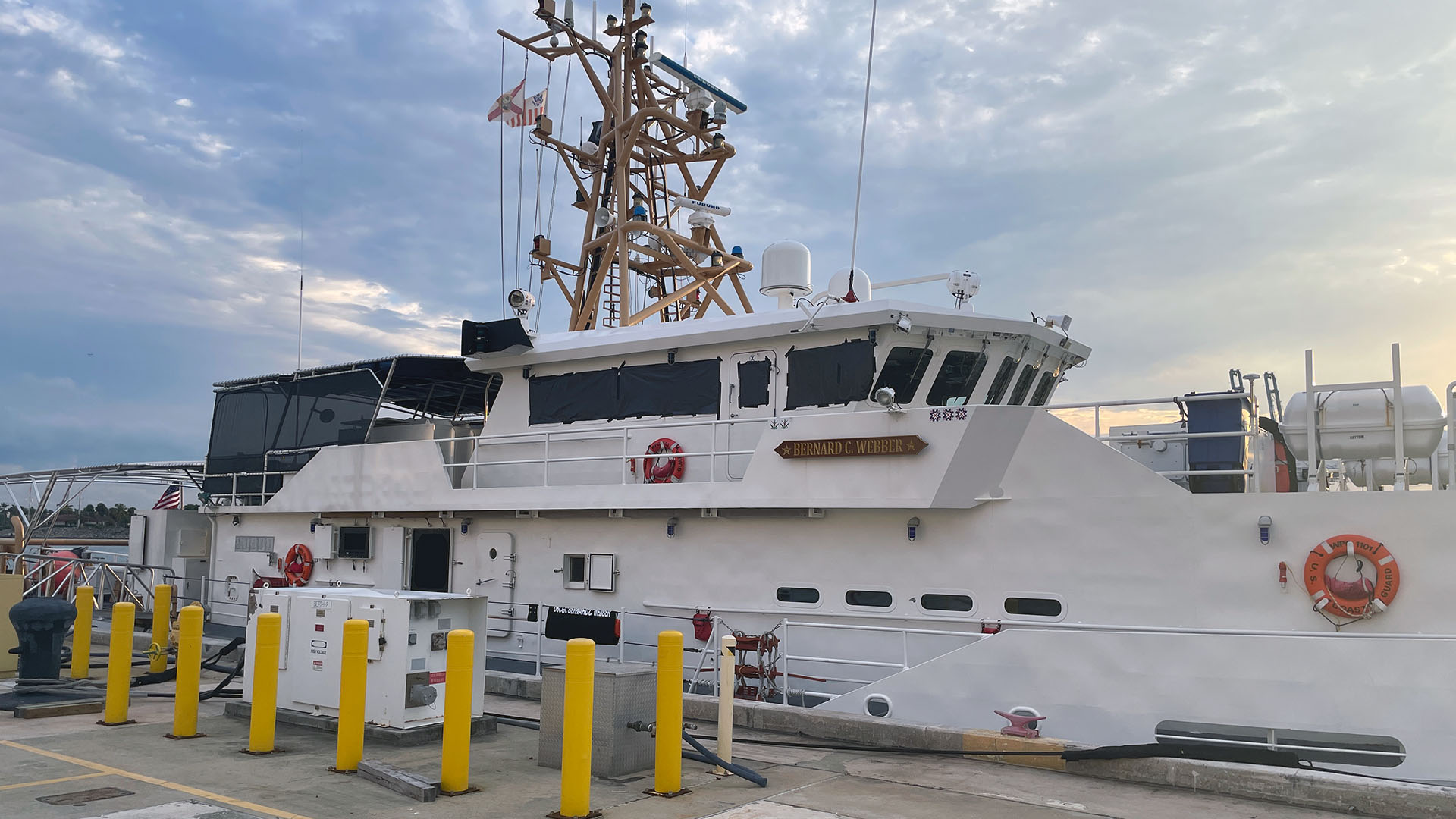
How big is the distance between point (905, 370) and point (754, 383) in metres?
1.82

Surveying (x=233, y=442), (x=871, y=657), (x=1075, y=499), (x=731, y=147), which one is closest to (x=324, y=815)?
(x=871, y=657)

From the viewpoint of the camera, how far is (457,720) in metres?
6.73

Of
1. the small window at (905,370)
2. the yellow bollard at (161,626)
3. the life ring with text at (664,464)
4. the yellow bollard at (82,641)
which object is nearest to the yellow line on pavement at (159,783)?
the yellow bollard at (82,641)

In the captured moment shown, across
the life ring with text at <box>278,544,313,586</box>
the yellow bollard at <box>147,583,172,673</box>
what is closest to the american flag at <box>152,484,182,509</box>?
the life ring with text at <box>278,544,313,586</box>

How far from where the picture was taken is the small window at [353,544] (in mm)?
14422

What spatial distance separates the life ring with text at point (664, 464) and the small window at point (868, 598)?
102 inches

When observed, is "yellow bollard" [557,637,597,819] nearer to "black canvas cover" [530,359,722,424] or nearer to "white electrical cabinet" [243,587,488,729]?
"white electrical cabinet" [243,587,488,729]

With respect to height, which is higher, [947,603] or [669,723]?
[947,603]

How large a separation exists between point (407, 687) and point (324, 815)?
2.16 meters

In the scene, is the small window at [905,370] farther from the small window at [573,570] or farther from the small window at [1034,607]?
the small window at [573,570]

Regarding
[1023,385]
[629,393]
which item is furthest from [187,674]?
[1023,385]

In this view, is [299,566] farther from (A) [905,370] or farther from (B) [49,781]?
(A) [905,370]

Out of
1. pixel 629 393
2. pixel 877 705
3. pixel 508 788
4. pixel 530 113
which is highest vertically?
pixel 530 113

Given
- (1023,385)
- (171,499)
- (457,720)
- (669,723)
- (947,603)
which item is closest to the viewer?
(457,720)
